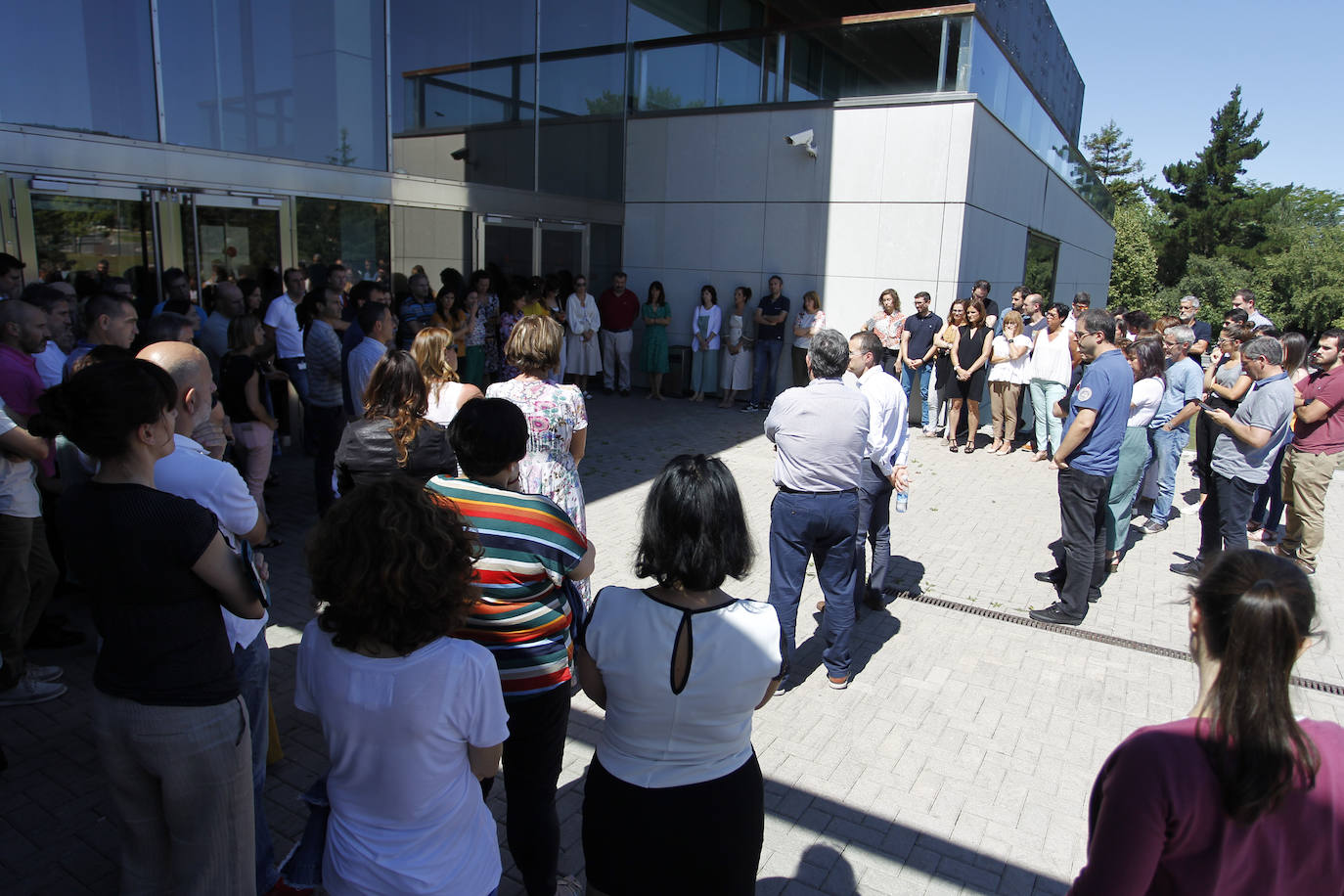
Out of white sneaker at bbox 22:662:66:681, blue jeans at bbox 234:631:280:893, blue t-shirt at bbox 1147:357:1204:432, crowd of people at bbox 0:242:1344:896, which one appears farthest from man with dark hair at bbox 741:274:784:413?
blue jeans at bbox 234:631:280:893

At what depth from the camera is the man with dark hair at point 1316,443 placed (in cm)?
600

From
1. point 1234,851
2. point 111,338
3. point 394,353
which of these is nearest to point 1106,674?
point 1234,851

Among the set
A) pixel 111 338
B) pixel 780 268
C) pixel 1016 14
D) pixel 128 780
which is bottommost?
pixel 128 780

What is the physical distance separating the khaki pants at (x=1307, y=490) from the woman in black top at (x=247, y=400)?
24.2 ft

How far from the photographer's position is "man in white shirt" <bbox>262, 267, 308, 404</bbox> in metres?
8.06

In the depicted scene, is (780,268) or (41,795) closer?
(41,795)

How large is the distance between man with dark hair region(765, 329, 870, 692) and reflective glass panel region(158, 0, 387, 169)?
7.48m

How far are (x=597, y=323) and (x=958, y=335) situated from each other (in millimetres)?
5347

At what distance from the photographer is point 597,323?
1302 centimetres

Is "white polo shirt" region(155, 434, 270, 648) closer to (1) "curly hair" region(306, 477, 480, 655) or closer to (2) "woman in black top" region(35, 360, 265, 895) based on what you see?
(2) "woman in black top" region(35, 360, 265, 895)

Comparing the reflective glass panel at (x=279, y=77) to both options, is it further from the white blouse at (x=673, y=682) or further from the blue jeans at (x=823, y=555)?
the white blouse at (x=673, y=682)

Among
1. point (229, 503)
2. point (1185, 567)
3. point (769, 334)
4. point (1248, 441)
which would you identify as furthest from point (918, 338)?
point (229, 503)

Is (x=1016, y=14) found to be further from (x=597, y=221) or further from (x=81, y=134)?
(x=81, y=134)

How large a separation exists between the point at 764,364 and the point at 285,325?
22.6 feet
